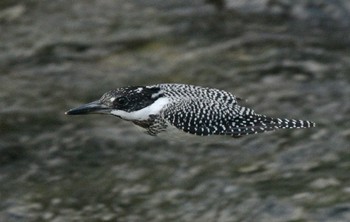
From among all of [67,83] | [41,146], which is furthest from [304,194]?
[67,83]

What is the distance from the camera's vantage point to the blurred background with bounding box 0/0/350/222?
22.4ft

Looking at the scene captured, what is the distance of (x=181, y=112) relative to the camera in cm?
641

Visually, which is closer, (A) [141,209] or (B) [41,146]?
(A) [141,209]

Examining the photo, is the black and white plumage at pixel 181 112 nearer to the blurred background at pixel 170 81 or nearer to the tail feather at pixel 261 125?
the tail feather at pixel 261 125

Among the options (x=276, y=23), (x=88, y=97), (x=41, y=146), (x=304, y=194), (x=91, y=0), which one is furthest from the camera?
(x=91, y=0)

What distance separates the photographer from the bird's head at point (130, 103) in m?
6.37

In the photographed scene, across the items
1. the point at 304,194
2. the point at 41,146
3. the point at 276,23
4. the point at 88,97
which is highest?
the point at 276,23

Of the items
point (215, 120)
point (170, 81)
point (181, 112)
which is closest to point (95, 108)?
point (181, 112)

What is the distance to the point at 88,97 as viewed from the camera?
8688 millimetres

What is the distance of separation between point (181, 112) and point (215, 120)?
0.23m

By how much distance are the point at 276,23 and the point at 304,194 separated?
3451 millimetres

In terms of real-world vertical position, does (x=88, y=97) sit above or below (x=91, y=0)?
below

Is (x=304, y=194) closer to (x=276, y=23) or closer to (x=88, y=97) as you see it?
(x=88, y=97)

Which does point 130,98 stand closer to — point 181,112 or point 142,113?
point 142,113
